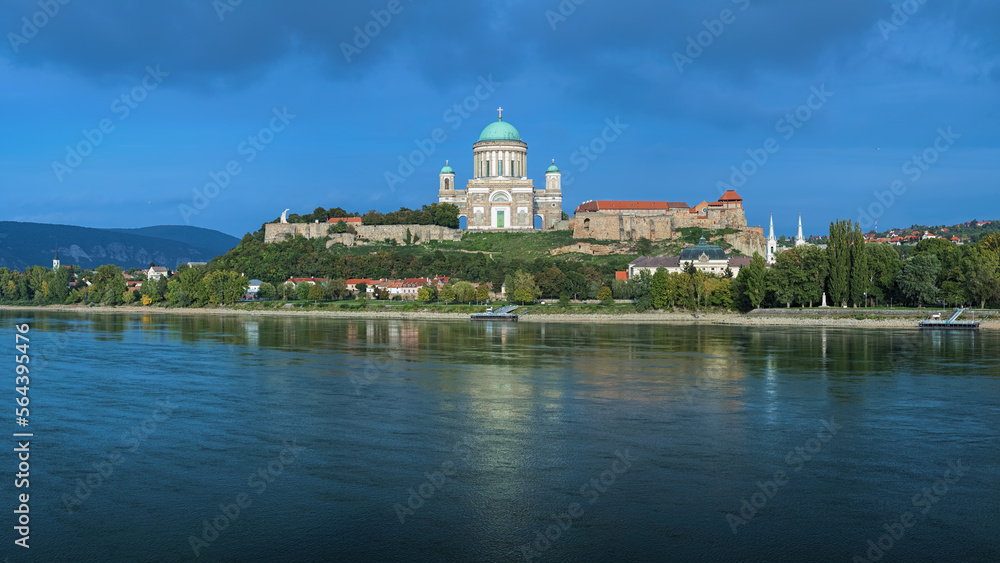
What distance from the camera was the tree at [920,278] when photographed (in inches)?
1585

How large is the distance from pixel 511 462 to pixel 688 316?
34586 mm

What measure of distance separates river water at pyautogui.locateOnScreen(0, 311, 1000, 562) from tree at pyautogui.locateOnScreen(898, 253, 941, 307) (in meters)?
19.7

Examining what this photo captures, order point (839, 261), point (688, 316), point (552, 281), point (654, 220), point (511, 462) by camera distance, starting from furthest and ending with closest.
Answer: point (654, 220) → point (552, 281) → point (688, 316) → point (839, 261) → point (511, 462)

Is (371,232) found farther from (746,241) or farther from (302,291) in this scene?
(746,241)

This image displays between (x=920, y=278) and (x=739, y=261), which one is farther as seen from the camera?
(x=739, y=261)

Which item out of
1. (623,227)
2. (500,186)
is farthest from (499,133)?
(623,227)

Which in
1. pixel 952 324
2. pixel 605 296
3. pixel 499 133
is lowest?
pixel 952 324

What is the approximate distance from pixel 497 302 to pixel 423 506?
43.6 m

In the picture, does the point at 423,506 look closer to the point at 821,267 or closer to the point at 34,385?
the point at 34,385

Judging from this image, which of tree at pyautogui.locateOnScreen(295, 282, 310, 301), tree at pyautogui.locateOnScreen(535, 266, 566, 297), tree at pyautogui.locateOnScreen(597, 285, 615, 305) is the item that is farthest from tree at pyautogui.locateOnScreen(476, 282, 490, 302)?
tree at pyautogui.locateOnScreen(295, 282, 310, 301)

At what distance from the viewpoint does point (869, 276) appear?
41.5m

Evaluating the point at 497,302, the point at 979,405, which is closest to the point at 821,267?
the point at 497,302

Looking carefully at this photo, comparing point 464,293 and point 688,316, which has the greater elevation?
point 464,293

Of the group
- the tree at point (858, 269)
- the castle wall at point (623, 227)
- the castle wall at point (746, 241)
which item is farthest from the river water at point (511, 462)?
the castle wall at point (623, 227)
